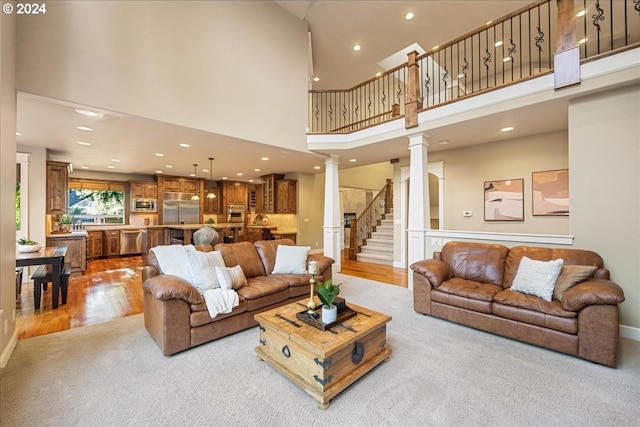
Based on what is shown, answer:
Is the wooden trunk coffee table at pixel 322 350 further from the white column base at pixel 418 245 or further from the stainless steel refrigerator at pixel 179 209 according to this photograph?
the stainless steel refrigerator at pixel 179 209

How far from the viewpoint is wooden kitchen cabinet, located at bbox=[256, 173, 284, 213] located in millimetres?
8555

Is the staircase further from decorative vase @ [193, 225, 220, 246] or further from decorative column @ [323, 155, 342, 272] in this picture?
decorative vase @ [193, 225, 220, 246]

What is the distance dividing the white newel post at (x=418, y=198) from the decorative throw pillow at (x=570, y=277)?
194 centimetres

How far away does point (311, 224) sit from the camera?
8.59m

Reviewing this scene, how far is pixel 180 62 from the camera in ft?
12.5

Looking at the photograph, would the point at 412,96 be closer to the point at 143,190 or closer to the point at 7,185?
the point at 7,185

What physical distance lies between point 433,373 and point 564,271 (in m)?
1.84

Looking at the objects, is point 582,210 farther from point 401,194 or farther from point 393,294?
point 401,194

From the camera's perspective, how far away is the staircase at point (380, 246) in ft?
23.3

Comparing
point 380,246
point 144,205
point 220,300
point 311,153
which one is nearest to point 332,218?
point 311,153

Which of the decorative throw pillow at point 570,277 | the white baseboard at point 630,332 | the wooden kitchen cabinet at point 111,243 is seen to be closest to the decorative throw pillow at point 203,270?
the decorative throw pillow at point 570,277

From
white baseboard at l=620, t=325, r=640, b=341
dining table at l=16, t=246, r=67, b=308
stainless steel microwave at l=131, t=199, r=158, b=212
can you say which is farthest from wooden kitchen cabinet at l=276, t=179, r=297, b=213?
white baseboard at l=620, t=325, r=640, b=341

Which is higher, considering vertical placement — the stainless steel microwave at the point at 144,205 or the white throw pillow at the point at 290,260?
the stainless steel microwave at the point at 144,205

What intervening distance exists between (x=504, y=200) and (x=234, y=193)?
8698mm
